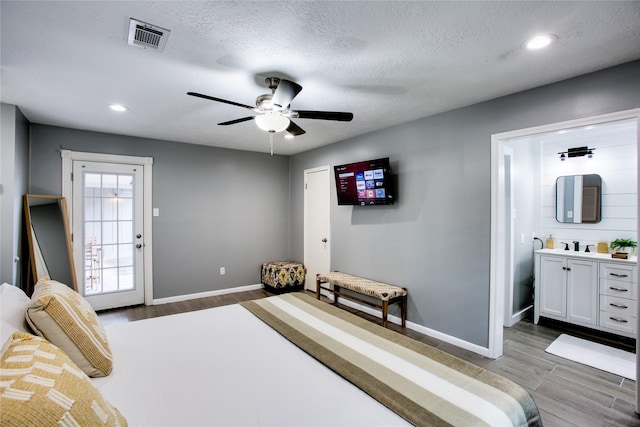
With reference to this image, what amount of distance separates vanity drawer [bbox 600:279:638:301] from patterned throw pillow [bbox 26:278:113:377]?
4674 mm

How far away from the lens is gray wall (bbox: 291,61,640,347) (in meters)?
2.36

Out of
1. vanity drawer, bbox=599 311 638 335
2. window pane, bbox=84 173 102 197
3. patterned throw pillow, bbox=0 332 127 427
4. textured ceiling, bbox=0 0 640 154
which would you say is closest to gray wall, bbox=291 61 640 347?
textured ceiling, bbox=0 0 640 154

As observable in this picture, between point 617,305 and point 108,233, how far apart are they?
6.36 metres

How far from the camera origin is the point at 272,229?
5562 mm

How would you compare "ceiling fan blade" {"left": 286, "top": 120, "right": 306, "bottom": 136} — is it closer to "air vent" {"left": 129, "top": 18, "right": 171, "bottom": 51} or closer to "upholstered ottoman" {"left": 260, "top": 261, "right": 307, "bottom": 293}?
"air vent" {"left": 129, "top": 18, "right": 171, "bottom": 51}

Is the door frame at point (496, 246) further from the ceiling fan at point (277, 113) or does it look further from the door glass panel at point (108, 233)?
the door glass panel at point (108, 233)

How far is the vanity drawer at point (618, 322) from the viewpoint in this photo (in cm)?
313

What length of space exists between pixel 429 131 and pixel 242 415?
3200 millimetres

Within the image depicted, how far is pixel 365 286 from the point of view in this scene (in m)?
3.70

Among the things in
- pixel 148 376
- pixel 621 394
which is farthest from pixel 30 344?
pixel 621 394

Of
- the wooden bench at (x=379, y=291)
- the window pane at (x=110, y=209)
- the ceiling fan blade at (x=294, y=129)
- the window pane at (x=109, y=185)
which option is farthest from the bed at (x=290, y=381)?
the window pane at (x=109, y=185)

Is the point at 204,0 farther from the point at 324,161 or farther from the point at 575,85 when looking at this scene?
the point at 324,161

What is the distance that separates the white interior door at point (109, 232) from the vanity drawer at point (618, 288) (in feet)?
19.5

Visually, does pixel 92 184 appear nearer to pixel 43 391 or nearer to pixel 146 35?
pixel 146 35
